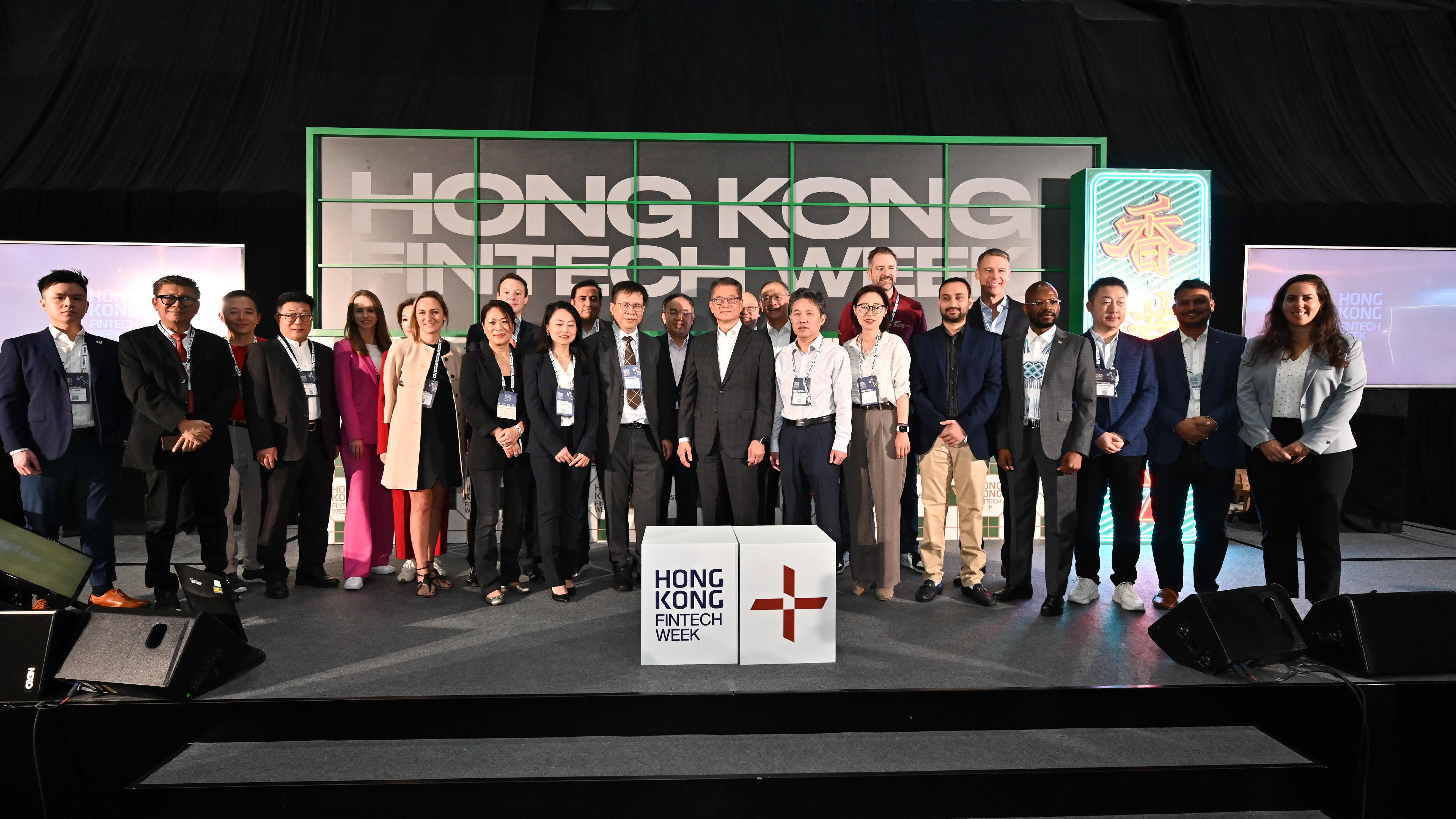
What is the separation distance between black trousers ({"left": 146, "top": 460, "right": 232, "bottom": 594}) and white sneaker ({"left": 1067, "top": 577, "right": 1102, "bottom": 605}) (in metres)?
4.09

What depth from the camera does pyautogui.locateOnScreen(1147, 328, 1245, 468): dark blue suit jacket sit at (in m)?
3.64

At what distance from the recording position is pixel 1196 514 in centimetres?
380

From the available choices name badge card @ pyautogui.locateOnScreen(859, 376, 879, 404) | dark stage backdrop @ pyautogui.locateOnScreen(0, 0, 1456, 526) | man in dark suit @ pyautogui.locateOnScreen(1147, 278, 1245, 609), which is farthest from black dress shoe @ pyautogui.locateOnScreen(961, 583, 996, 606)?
dark stage backdrop @ pyautogui.locateOnScreen(0, 0, 1456, 526)

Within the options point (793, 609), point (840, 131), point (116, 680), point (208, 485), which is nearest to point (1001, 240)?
point (840, 131)

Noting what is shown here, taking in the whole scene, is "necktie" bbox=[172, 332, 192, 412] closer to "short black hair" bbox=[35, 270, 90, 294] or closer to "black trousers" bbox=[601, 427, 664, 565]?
"short black hair" bbox=[35, 270, 90, 294]

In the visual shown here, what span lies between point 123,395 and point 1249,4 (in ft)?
29.2

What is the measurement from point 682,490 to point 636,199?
8.85ft

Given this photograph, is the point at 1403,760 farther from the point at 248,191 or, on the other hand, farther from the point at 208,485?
the point at 248,191

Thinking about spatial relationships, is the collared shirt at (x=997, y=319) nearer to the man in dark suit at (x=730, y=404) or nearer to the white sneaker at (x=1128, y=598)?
the man in dark suit at (x=730, y=404)

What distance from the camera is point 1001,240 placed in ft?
21.1

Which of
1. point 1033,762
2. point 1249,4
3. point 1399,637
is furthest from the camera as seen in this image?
point 1249,4

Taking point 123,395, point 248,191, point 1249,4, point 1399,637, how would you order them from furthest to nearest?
point 1249,4
point 248,191
point 123,395
point 1399,637

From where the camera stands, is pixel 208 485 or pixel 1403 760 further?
pixel 208 485

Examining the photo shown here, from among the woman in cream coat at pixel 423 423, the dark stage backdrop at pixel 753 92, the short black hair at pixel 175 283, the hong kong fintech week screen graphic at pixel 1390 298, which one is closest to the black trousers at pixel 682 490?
the woman in cream coat at pixel 423 423
